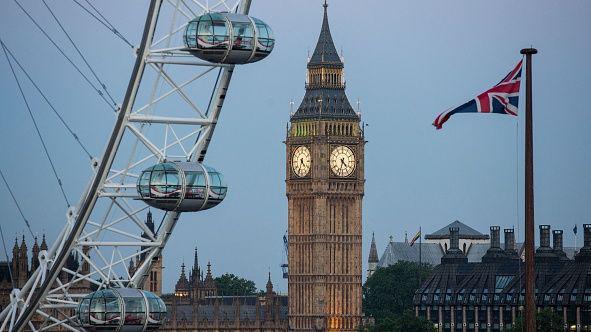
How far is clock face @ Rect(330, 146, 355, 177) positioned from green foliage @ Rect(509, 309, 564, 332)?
22497 mm

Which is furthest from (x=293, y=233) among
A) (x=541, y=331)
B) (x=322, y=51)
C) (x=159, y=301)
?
(x=159, y=301)

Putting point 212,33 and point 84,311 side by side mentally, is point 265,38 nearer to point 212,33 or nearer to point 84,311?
point 212,33

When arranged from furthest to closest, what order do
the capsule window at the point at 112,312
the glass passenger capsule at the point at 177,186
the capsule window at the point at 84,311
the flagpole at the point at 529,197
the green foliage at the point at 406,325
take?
1. the green foliage at the point at 406,325
2. the capsule window at the point at 84,311
3. the capsule window at the point at 112,312
4. the glass passenger capsule at the point at 177,186
5. the flagpole at the point at 529,197

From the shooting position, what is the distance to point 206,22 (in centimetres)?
8388

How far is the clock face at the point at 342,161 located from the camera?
194 m

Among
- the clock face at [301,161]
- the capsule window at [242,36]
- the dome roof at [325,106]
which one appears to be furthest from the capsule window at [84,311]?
the dome roof at [325,106]

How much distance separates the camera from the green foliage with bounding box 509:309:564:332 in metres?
173

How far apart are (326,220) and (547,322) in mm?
24831

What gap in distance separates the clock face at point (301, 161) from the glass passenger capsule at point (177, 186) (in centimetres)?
10800

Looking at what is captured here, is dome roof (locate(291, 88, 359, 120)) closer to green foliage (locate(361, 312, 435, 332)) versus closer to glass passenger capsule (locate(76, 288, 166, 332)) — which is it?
green foliage (locate(361, 312, 435, 332))

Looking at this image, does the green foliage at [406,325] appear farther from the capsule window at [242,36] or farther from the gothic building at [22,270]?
the capsule window at [242,36]

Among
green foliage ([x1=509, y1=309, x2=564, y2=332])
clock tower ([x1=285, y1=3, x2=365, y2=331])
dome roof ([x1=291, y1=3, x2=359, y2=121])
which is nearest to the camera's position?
green foliage ([x1=509, y1=309, x2=564, y2=332])

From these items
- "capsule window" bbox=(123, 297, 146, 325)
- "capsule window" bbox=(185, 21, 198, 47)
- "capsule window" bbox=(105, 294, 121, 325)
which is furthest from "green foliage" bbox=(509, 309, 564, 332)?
"capsule window" bbox=(185, 21, 198, 47)

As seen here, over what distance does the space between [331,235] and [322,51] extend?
52.1 feet
